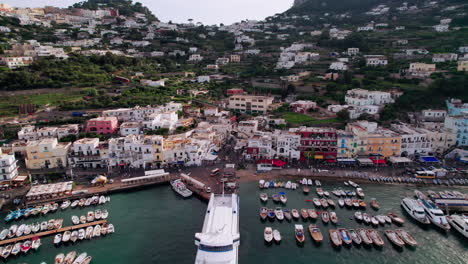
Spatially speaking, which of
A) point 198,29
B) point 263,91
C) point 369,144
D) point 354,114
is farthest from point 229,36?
point 369,144

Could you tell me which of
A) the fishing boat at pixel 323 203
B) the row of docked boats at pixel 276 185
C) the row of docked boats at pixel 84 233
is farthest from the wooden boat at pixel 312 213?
the row of docked boats at pixel 84 233

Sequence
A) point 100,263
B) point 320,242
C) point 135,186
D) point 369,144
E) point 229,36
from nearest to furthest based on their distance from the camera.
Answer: point 100,263
point 320,242
point 135,186
point 369,144
point 229,36

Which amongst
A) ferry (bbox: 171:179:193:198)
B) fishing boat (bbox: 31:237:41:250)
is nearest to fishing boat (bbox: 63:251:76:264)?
fishing boat (bbox: 31:237:41:250)

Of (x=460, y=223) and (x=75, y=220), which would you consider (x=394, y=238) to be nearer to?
(x=460, y=223)

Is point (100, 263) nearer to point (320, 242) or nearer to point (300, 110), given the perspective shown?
point (320, 242)

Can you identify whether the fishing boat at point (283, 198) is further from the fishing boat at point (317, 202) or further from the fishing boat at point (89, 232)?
the fishing boat at point (89, 232)

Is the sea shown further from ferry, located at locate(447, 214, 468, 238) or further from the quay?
the quay
